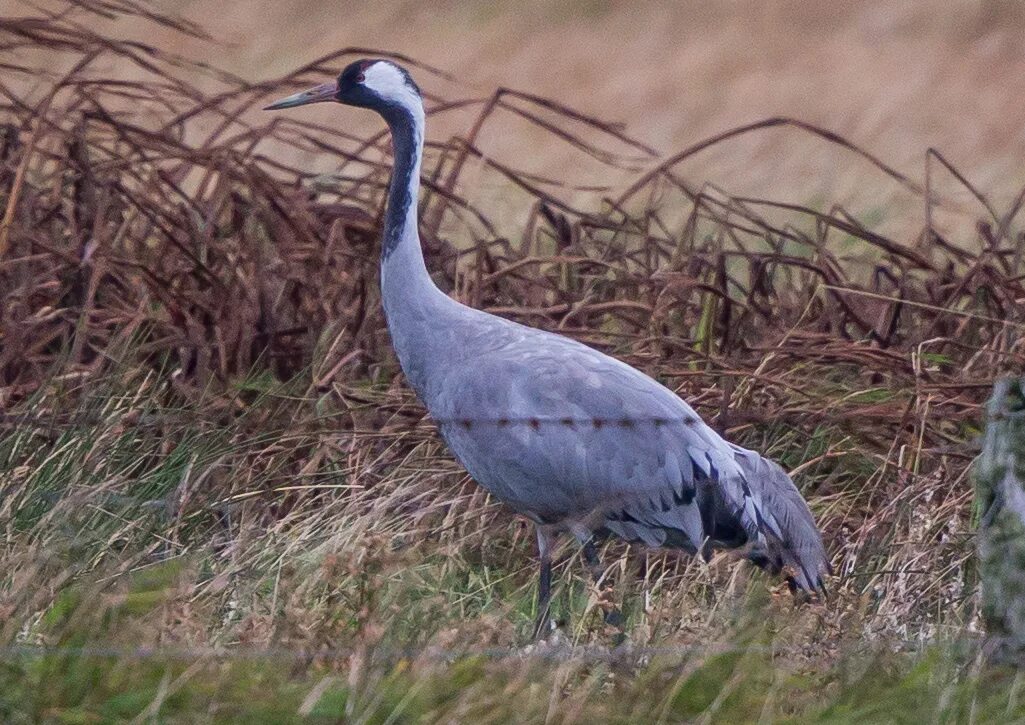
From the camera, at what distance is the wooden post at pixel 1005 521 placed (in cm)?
414

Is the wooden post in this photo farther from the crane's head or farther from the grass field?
the crane's head

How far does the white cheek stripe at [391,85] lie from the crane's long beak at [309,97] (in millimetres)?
150

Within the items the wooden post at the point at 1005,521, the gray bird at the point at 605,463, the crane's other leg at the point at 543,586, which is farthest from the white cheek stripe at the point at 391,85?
the wooden post at the point at 1005,521

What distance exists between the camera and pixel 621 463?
5477 millimetres

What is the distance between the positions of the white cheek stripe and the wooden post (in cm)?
249

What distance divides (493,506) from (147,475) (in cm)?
104

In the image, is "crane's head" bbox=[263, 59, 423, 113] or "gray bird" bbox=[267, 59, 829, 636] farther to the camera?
"crane's head" bbox=[263, 59, 423, 113]

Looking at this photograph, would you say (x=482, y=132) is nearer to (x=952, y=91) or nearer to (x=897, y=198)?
(x=897, y=198)

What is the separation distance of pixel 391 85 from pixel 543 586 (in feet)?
5.60

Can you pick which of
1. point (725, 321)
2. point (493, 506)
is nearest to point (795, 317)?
point (725, 321)

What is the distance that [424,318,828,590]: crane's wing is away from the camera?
5.41 meters

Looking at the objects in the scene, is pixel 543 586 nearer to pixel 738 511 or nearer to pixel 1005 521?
pixel 738 511

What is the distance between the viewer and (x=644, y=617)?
16.2 ft

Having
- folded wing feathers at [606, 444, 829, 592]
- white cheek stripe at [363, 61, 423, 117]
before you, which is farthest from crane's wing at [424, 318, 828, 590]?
white cheek stripe at [363, 61, 423, 117]
